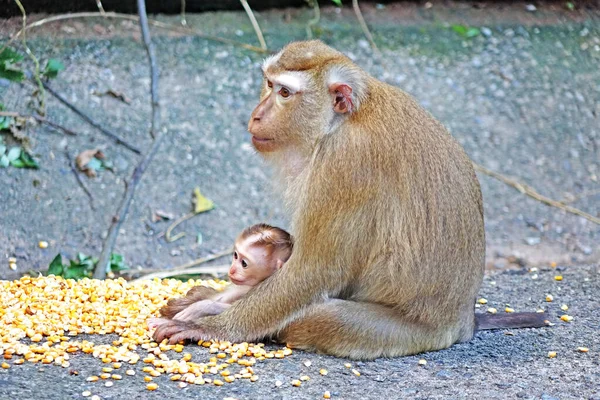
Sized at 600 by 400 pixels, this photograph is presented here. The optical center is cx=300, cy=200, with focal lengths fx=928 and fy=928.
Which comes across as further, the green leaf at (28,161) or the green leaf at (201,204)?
the green leaf at (201,204)

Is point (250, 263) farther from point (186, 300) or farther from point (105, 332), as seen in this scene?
point (105, 332)

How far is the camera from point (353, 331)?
544cm

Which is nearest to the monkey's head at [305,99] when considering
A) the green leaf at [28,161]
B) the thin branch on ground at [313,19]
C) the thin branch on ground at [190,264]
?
the thin branch on ground at [190,264]

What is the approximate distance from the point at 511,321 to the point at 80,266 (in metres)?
3.59

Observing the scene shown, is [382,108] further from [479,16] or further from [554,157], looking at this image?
[479,16]

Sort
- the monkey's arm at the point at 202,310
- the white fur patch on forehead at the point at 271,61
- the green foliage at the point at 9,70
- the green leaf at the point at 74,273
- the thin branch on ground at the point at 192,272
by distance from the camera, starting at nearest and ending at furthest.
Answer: the white fur patch on forehead at the point at 271,61, the monkey's arm at the point at 202,310, the green leaf at the point at 74,273, the green foliage at the point at 9,70, the thin branch on ground at the point at 192,272

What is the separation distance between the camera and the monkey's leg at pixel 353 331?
17.8 ft

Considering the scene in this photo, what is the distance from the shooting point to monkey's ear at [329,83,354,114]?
5496mm

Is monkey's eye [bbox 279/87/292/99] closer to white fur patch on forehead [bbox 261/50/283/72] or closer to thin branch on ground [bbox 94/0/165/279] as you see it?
white fur patch on forehead [bbox 261/50/283/72]

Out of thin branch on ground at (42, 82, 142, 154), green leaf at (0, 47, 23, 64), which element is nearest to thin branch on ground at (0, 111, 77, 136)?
thin branch on ground at (42, 82, 142, 154)

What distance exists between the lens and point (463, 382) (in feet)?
17.1

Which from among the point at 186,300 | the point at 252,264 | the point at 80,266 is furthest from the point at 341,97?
the point at 80,266

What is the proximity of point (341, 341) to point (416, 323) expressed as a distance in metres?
0.49

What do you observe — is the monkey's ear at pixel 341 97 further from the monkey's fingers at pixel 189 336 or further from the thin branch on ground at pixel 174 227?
the thin branch on ground at pixel 174 227
